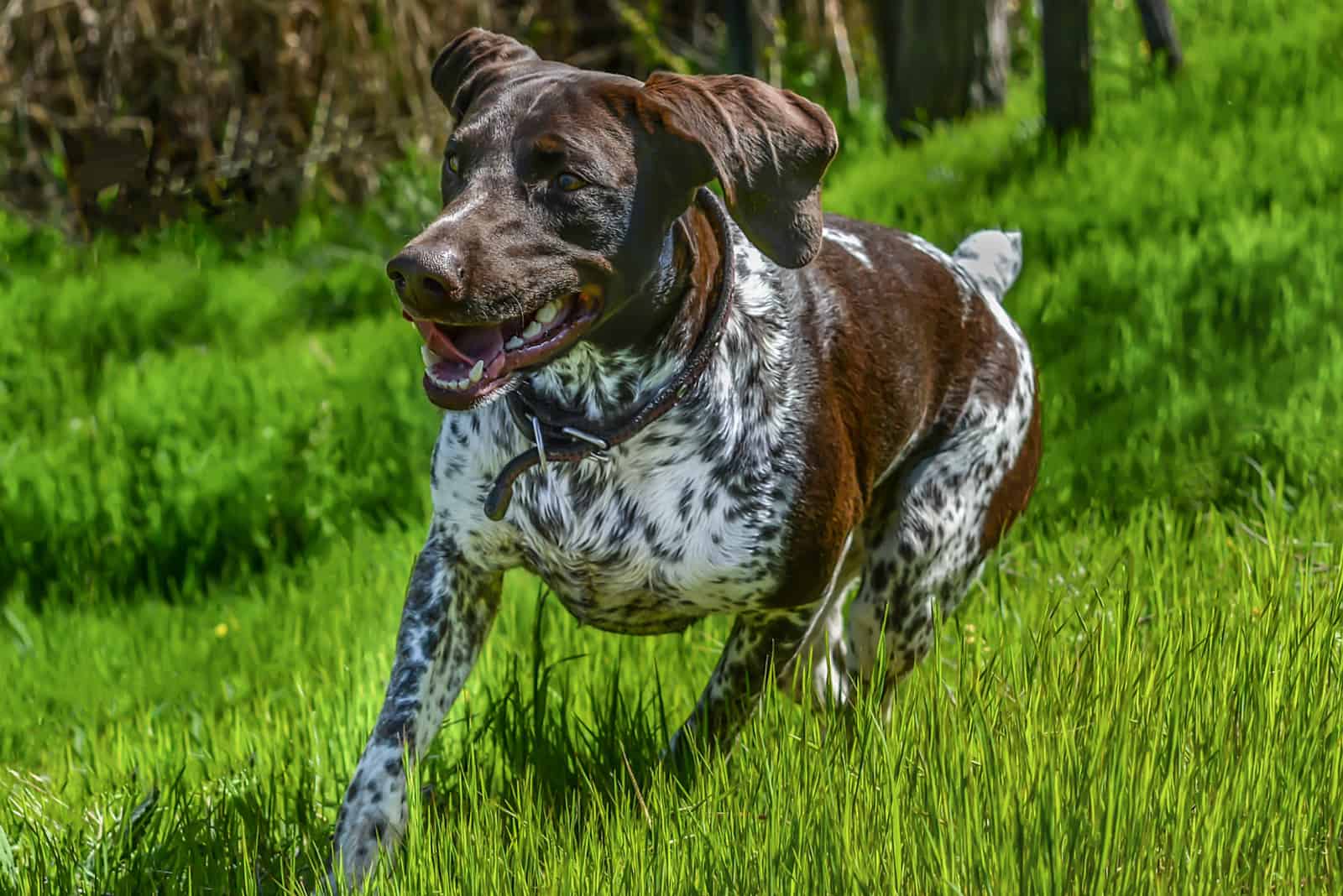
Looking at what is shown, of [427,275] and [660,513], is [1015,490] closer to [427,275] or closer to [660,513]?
[660,513]

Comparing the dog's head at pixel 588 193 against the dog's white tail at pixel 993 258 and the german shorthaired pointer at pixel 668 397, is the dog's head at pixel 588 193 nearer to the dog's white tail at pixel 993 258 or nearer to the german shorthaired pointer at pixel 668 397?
the german shorthaired pointer at pixel 668 397

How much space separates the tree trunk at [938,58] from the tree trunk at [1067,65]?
904mm

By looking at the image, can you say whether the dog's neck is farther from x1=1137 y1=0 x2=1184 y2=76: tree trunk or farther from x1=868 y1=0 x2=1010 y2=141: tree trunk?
x1=1137 y1=0 x2=1184 y2=76: tree trunk

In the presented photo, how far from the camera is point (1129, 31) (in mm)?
9828

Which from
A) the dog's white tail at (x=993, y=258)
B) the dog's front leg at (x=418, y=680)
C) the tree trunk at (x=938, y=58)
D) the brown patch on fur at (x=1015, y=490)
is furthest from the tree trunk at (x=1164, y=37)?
the dog's front leg at (x=418, y=680)

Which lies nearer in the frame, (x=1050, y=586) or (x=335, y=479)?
(x=1050, y=586)

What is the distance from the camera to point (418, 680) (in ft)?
10.8

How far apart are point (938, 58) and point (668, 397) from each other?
5.29 m

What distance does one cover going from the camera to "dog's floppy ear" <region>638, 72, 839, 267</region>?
2.90 meters

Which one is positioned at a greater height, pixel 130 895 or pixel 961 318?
pixel 961 318

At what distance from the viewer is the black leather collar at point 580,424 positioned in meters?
3.14

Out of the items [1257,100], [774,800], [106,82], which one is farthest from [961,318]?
[106,82]

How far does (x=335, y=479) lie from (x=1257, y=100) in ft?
13.7

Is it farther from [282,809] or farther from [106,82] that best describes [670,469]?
[106,82]
